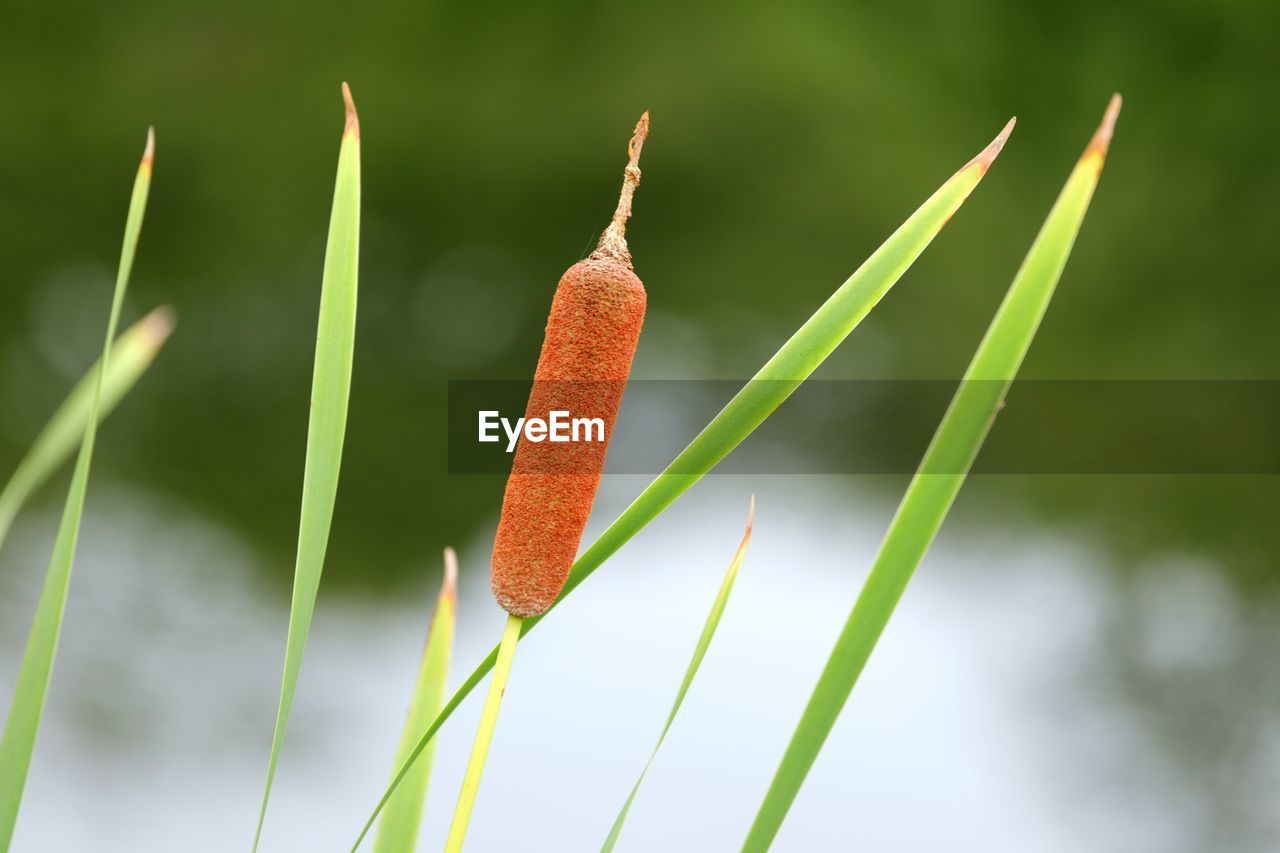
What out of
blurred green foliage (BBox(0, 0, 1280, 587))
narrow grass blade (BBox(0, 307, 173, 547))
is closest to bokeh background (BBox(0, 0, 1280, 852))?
blurred green foliage (BBox(0, 0, 1280, 587))

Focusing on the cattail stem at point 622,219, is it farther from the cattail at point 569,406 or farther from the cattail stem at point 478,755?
the cattail stem at point 478,755

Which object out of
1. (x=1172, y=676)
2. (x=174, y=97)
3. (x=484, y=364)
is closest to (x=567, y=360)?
(x=484, y=364)

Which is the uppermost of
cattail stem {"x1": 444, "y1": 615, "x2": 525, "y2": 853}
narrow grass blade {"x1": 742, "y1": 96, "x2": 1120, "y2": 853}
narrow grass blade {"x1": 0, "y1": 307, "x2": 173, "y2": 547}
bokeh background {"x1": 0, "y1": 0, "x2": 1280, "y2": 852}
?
bokeh background {"x1": 0, "y1": 0, "x2": 1280, "y2": 852}

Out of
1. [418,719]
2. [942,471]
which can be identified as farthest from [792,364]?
[418,719]

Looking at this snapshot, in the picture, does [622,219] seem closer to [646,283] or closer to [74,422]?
[74,422]

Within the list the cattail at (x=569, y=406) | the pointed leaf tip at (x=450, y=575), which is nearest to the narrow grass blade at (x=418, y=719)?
the pointed leaf tip at (x=450, y=575)

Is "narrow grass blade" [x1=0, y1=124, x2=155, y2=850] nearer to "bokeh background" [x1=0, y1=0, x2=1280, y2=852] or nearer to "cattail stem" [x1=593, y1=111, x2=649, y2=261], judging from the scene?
"cattail stem" [x1=593, y1=111, x2=649, y2=261]
